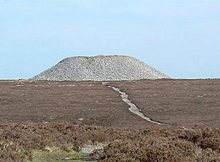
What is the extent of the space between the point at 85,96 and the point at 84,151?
2198 inches

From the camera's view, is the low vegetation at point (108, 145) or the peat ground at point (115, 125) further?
the peat ground at point (115, 125)

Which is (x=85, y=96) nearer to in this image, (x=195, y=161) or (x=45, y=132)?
(x=45, y=132)

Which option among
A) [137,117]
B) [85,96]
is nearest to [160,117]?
[137,117]

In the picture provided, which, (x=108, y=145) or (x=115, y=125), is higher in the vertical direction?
A: (x=108, y=145)

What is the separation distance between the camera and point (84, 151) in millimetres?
26172

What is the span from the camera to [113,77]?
19212 cm

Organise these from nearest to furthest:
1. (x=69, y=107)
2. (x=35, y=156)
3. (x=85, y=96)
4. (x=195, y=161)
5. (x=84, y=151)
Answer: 1. (x=195, y=161)
2. (x=35, y=156)
3. (x=84, y=151)
4. (x=69, y=107)
5. (x=85, y=96)

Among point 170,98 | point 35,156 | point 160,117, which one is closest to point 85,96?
point 170,98

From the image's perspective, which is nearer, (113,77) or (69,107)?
(69,107)

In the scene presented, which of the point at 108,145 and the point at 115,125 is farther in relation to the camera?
the point at 115,125

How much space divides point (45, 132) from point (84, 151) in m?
4.76

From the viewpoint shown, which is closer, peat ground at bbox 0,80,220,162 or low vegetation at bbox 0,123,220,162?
low vegetation at bbox 0,123,220,162

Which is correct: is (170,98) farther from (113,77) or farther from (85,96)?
(113,77)

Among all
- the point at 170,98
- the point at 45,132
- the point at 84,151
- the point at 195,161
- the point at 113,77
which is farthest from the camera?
the point at 113,77
